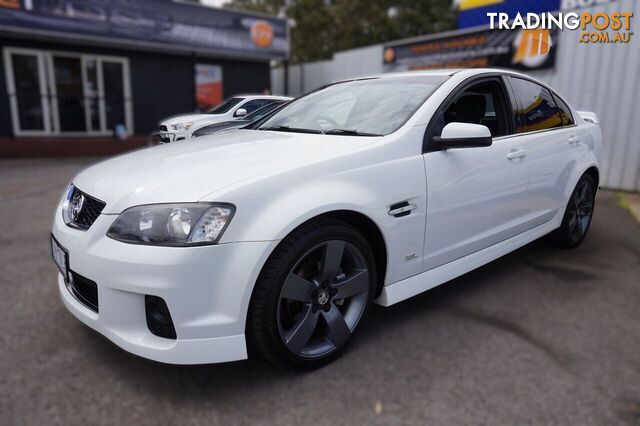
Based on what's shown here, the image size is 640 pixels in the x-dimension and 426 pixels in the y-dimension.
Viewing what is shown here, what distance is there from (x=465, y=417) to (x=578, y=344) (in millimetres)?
1017

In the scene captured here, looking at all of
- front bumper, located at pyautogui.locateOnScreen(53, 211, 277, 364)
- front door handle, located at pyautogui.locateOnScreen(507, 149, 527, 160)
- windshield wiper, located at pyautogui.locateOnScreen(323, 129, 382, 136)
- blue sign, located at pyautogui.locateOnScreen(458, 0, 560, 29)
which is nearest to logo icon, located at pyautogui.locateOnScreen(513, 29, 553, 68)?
blue sign, located at pyautogui.locateOnScreen(458, 0, 560, 29)

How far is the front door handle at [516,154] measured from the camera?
10.2 ft

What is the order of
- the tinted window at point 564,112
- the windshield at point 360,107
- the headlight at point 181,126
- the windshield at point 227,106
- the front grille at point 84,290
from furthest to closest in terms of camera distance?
the windshield at point 227,106, the headlight at point 181,126, the tinted window at point 564,112, the windshield at point 360,107, the front grille at point 84,290

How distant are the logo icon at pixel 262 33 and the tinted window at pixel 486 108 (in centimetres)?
1300

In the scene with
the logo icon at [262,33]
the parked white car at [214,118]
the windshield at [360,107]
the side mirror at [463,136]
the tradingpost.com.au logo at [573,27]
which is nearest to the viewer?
the side mirror at [463,136]

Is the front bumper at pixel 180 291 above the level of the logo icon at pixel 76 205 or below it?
below

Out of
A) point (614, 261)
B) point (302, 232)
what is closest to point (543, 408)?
point (302, 232)

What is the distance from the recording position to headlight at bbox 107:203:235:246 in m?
1.89

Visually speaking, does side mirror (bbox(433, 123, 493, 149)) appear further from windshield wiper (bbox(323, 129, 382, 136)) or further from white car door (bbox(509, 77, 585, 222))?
white car door (bbox(509, 77, 585, 222))

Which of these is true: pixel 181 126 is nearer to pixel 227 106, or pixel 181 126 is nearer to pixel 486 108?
pixel 227 106

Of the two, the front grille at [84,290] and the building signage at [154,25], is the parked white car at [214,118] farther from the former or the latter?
the building signage at [154,25]

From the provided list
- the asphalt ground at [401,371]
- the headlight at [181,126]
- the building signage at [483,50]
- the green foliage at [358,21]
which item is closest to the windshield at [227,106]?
the headlight at [181,126]

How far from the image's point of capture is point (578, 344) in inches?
101

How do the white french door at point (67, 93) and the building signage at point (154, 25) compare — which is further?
the white french door at point (67, 93)
